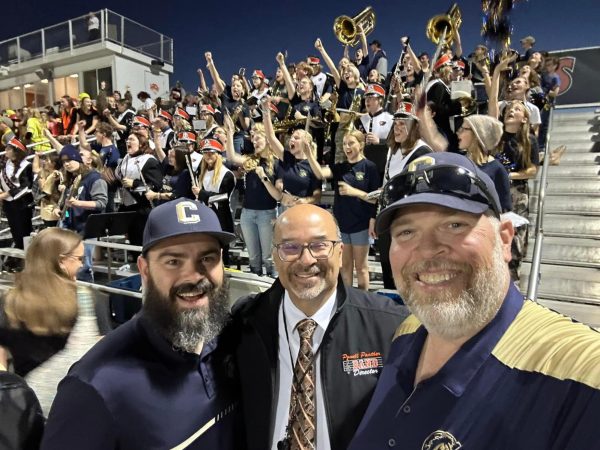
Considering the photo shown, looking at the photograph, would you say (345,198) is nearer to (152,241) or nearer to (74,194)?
(152,241)

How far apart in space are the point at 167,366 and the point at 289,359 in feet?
1.60

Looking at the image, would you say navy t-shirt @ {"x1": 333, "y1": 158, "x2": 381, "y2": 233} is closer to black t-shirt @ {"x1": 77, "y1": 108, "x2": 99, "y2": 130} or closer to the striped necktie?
the striped necktie

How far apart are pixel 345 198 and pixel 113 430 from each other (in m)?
3.55

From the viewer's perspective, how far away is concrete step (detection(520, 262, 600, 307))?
4094 mm

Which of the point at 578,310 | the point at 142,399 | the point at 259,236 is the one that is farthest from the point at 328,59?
the point at 142,399

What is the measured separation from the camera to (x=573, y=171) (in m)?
6.15

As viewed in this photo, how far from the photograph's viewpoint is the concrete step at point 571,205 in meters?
5.30

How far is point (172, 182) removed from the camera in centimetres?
659

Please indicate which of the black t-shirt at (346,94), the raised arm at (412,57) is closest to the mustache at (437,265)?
the black t-shirt at (346,94)

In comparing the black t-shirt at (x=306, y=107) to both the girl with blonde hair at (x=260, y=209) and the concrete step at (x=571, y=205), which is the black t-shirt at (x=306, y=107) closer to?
the girl with blonde hair at (x=260, y=209)

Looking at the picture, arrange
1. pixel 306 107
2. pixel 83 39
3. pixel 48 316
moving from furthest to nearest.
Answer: pixel 83 39, pixel 306 107, pixel 48 316

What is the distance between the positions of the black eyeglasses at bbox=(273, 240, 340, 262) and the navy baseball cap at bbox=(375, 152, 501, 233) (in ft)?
2.46

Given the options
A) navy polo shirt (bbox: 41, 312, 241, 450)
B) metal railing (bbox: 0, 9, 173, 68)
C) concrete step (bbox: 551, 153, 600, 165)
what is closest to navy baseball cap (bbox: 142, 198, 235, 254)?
navy polo shirt (bbox: 41, 312, 241, 450)

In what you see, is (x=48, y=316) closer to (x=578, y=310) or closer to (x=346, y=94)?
(x=578, y=310)
